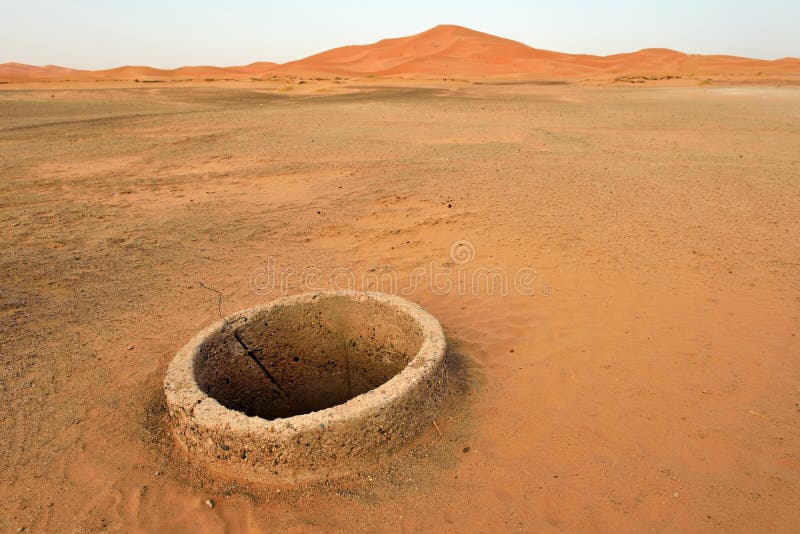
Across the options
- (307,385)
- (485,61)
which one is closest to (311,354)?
(307,385)

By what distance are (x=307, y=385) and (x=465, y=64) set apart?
1856 inches

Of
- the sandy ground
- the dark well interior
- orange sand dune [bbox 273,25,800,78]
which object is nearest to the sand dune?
orange sand dune [bbox 273,25,800,78]

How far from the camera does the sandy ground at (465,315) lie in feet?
7.69

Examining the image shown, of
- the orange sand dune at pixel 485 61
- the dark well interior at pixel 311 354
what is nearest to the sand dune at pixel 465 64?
the orange sand dune at pixel 485 61

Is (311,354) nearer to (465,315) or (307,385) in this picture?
(307,385)

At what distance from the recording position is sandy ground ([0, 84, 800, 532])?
7.69 feet

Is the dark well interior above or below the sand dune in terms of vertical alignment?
below

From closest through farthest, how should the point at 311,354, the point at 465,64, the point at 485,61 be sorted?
the point at 311,354
the point at 465,64
the point at 485,61

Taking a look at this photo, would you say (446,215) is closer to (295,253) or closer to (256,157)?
(295,253)

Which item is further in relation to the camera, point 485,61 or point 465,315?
point 485,61

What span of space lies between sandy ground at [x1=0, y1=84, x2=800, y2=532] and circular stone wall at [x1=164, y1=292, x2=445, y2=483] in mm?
161

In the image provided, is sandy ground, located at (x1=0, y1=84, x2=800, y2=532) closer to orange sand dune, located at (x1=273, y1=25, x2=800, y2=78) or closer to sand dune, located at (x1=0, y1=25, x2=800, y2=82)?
sand dune, located at (x1=0, y1=25, x2=800, y2=82)

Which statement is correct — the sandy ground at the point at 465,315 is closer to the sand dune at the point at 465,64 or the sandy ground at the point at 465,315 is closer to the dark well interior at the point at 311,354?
the dark well interior at the point at 311,354

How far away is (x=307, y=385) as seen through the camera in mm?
3633
